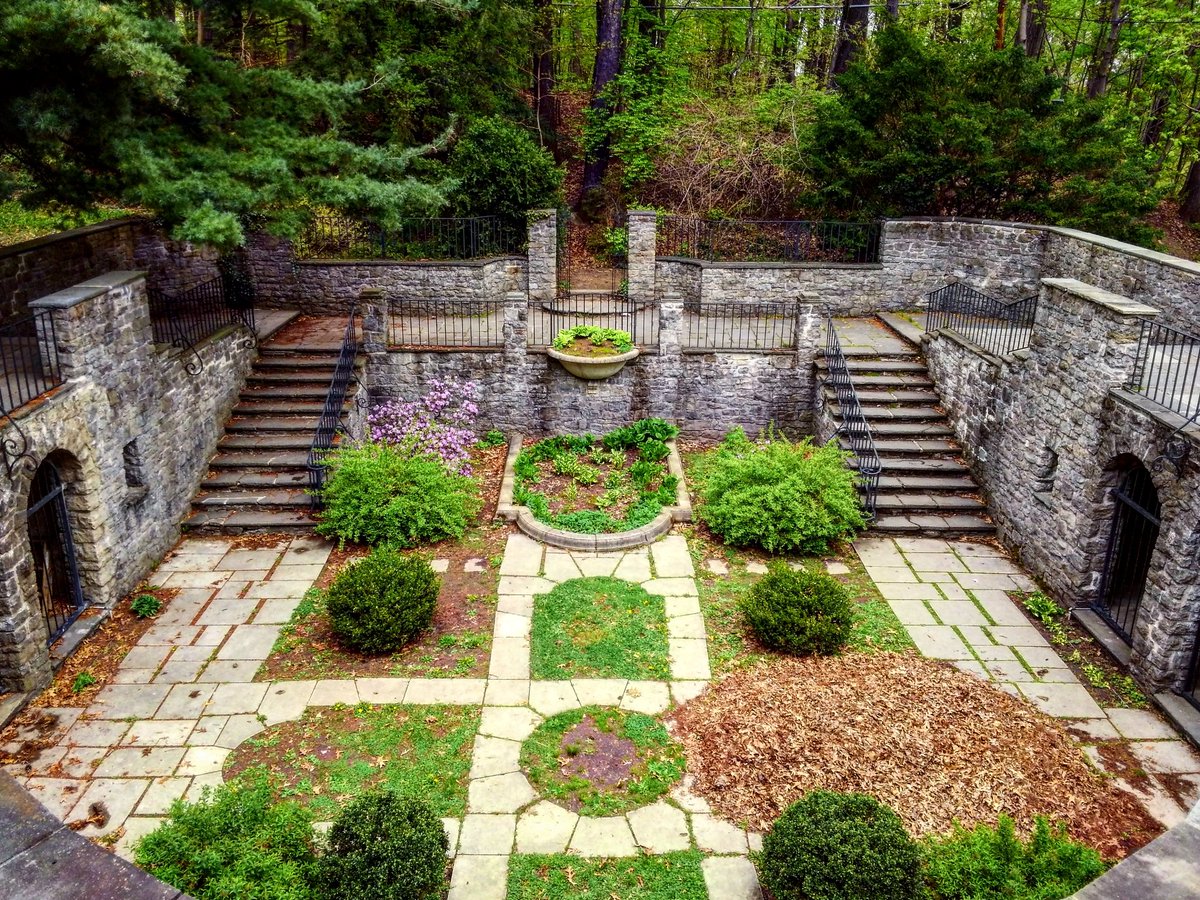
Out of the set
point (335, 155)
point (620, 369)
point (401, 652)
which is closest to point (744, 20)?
point (620, 369)

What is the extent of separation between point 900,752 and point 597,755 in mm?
2485

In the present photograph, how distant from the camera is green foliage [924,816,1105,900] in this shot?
576 centimetres

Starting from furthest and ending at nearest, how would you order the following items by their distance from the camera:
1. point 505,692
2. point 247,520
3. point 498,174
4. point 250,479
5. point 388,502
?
point 498,174, point 250,479, point 247,520, point 388,502, point 505,692

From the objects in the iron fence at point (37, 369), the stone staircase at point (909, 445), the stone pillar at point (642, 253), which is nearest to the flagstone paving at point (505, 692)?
the stone staircase at point (909, 445)

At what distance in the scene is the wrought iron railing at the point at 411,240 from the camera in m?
16.7

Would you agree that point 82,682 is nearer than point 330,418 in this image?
Yes

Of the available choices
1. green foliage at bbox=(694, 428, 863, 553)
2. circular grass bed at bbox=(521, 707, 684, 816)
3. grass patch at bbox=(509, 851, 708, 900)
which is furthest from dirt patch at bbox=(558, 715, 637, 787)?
green foliage at bbox=(694, 428, 863, 553)

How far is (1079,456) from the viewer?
9742 mm

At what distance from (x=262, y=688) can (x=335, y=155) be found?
605 cm

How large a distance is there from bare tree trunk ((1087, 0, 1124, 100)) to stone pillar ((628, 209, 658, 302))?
1099 cm

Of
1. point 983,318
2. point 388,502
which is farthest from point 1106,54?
point 388,502

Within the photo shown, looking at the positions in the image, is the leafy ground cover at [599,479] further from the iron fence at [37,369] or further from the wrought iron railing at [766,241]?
the iron fence at [37,369]

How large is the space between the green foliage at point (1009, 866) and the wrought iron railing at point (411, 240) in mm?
13263

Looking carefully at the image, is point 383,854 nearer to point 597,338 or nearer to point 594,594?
point 594,594
